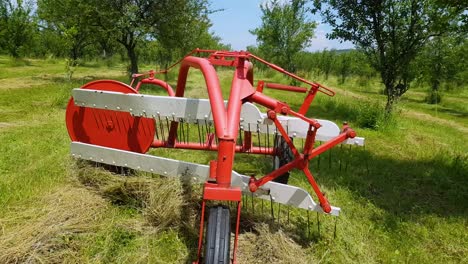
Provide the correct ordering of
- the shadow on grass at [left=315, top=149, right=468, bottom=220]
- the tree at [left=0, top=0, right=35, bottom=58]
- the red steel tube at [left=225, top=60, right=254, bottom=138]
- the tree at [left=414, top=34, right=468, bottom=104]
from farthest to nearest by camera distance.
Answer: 1. the tree at [left=0, top=0, right=35, bottom=58]
2. the tree at [left=414, top=34, right=468, bottom=104]
3. the shadow on grass at [left=315, top=149, right=468, bottom=220]
4. the red steel tube at [left=225, top=60, right=254, bottom=138]

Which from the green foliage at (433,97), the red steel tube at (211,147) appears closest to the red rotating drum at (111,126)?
the red steel tube at (211,147)

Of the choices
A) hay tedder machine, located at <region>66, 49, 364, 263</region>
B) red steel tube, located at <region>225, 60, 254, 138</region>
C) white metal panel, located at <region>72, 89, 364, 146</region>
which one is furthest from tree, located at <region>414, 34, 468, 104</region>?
red steel tube, located at <region>225, 60, 254, 138</region>

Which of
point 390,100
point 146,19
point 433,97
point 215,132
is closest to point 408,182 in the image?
point 215,132

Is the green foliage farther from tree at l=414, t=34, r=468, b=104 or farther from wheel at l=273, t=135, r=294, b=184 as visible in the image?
wheel at l=273, t=135, r=294, b=184

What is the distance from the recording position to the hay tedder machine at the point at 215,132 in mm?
2320

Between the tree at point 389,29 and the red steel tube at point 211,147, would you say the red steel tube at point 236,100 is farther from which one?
the tree at point 389,29

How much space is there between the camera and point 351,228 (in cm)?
363

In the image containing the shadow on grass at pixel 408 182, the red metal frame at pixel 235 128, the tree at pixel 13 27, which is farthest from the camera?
the tree at pixel 13 27

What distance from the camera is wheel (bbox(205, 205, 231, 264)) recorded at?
210cm

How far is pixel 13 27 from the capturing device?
1177 inches

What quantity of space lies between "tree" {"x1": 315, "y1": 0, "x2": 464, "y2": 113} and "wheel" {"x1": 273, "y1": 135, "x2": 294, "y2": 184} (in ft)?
20.9

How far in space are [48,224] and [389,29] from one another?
399 inches

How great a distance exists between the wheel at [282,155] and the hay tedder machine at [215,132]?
1cm

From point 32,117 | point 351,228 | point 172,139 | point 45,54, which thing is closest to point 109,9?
point 32,117
